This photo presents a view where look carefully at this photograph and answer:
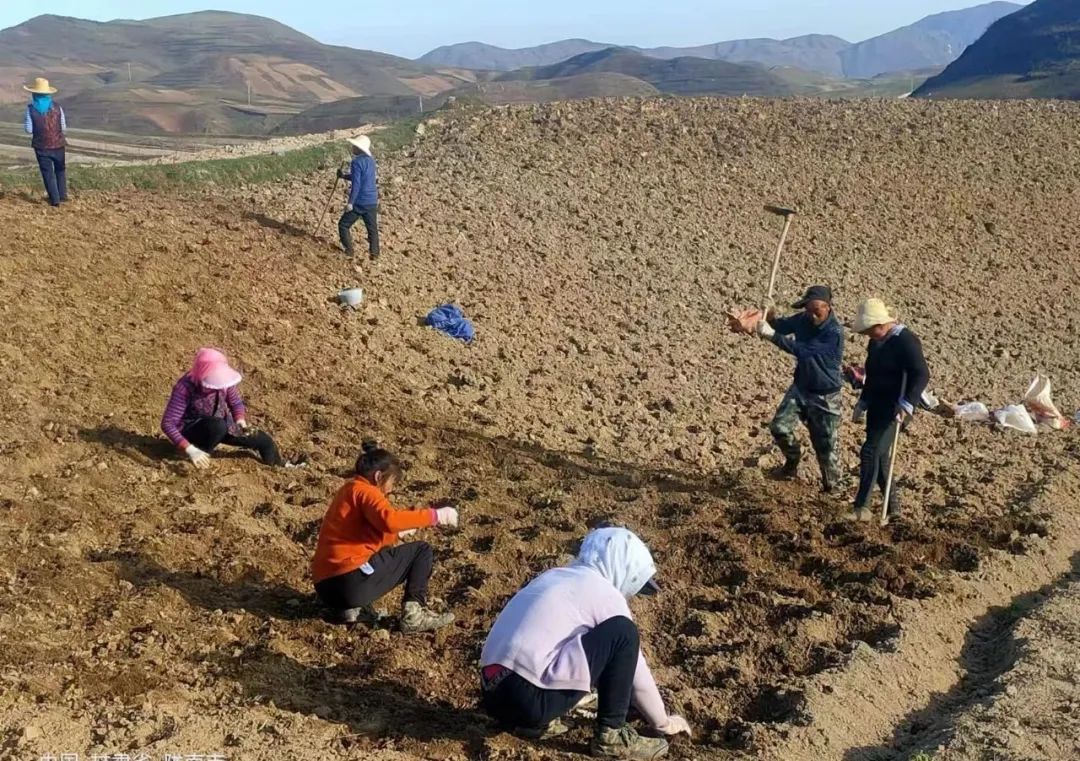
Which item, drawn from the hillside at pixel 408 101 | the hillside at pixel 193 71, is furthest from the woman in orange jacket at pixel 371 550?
the hillside at pixel 193 71

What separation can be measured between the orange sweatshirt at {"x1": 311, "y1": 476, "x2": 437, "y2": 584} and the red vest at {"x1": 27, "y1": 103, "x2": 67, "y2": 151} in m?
7.84

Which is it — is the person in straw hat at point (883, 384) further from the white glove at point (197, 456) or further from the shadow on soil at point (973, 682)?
the white glove at point (197, 456)

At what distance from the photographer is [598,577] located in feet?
14.9

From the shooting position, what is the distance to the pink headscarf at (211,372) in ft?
24.5

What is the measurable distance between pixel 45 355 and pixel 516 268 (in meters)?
6.29

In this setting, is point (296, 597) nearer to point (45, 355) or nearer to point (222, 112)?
point (45, 355)

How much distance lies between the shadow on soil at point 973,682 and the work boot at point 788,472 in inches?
87.7

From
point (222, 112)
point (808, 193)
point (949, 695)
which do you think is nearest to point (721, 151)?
point (808, 193)

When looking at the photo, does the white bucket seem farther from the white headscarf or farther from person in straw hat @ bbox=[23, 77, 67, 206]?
the white headscarf

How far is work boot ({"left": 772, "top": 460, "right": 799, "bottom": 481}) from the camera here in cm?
895

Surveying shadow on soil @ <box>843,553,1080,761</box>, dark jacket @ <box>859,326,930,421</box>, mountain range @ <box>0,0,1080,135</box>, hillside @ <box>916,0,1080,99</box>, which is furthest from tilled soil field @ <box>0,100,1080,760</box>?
hillside @ <box>916,0,1080,99</box>

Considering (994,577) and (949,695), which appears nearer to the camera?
(949,695)

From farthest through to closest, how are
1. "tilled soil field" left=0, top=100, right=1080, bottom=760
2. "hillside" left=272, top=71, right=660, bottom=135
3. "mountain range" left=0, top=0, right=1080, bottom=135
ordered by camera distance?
"mountain range" left=0, top=0, right=1080, bottom=135 < "hillside" left=272, top=71, right=660, bottom=135 < "tilled soil field" left=0, top=100, right=1080, bottom=760

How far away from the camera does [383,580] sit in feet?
18.9
